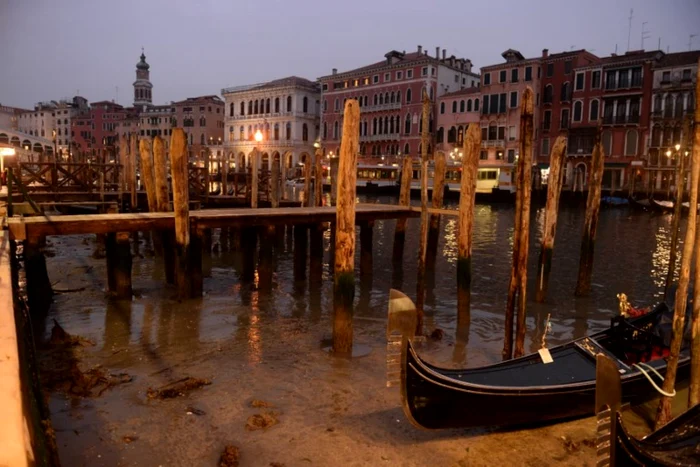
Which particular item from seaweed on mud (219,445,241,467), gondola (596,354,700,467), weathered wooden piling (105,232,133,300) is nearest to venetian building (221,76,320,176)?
weathered wooden piling (105,232,133,300)

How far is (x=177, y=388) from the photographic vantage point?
5.71m

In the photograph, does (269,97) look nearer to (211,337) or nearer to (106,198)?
(106,198)

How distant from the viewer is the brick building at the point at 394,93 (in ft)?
149

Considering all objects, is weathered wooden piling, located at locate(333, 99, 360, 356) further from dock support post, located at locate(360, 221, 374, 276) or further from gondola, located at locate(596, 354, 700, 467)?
dock support post, located at locate(360, 221, 374, 276)

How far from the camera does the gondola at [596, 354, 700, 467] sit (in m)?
3.12

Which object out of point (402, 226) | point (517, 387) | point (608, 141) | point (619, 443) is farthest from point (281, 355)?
point (608, 141)

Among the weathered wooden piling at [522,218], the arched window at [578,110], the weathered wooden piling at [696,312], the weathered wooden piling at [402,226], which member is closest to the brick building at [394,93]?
the arched window at [578,110]

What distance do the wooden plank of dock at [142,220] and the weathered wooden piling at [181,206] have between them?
369mm

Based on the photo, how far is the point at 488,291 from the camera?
11078mm

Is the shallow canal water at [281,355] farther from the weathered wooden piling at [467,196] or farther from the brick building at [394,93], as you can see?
the brick building at [394,93]

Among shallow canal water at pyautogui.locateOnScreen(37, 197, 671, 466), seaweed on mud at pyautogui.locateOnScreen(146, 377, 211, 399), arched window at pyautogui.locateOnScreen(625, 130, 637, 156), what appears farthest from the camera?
arched window at pyautogui.locateOnScreen(625, 130, 637, 156)

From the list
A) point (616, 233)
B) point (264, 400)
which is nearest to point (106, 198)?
point (264, 400)

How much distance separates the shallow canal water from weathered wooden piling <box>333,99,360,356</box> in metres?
0.68

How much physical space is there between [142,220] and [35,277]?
5.86 ft
